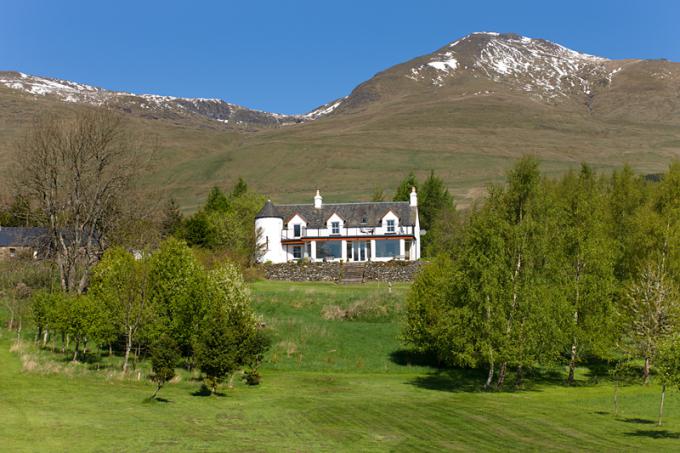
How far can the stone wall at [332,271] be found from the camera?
8162 centimetres

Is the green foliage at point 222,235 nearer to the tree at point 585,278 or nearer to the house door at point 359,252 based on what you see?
the house door at point 359,252

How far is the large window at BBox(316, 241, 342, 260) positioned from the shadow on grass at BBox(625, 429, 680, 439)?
2468 inches

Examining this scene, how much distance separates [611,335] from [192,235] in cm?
5232

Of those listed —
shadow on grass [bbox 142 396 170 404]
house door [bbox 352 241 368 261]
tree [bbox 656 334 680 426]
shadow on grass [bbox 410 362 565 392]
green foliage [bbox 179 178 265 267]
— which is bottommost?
shadow on grass [bbox 410 362 565 392]

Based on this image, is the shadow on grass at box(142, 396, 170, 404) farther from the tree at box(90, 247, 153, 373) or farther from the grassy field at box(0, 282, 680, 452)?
the tree at box(90, 247, 153, 373)

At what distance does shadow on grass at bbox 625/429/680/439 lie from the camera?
2834 centimetres

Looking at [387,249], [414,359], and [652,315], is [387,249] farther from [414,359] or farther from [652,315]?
[652,315]

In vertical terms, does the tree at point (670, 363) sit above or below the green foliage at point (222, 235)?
below

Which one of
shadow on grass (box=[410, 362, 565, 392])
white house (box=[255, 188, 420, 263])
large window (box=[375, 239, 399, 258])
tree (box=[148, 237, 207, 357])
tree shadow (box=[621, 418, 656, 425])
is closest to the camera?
tree shadow (box=[621, 418, 656, 425])

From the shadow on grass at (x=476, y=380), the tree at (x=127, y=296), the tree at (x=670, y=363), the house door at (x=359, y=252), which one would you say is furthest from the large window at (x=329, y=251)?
the tree at (x=670, y=363)

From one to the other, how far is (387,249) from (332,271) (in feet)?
33.6

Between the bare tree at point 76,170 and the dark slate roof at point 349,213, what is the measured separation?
111 feet

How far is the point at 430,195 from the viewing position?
11869 cm

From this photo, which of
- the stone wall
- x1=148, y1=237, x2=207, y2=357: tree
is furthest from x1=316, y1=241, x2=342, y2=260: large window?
x1=148, y1=237, x2=207, y2=357: tree
